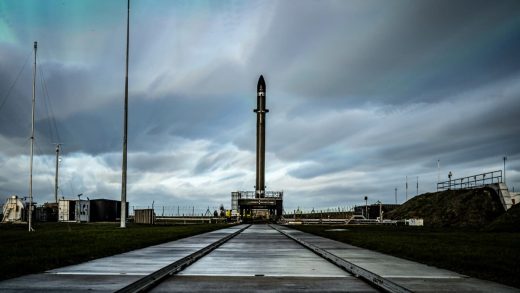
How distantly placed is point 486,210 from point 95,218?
1948 inches

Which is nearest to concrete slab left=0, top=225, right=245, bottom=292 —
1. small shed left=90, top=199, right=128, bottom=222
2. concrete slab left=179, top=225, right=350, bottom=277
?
concrete slab left=179, top=225, right=350, bottom=277

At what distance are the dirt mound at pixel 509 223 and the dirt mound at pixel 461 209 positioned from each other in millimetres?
5005

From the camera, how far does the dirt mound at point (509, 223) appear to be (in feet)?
128

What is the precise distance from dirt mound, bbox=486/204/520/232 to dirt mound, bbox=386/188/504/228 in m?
5.00

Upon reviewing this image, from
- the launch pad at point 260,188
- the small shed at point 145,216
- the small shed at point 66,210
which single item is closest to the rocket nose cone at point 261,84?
the launch pad at point 260,188

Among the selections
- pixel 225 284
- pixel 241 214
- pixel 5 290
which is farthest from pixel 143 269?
pixel 241 214

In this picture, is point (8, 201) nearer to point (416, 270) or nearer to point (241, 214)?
point (241, 214)

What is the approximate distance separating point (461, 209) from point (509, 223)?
14922 millimetres

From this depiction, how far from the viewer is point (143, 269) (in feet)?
38.1

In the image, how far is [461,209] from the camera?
54844 millimetres

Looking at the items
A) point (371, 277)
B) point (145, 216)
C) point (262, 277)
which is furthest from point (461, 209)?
point (262, 277)

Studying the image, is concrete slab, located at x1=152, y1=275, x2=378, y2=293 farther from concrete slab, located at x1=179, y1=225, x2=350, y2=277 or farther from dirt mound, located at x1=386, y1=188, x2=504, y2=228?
dirt mound, located at x1=386, y1=188, x2=504, y2=228

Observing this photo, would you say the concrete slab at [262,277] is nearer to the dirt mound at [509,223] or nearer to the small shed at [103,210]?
the dirt mound at [509,223]

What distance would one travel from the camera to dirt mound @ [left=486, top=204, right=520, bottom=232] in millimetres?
38969
